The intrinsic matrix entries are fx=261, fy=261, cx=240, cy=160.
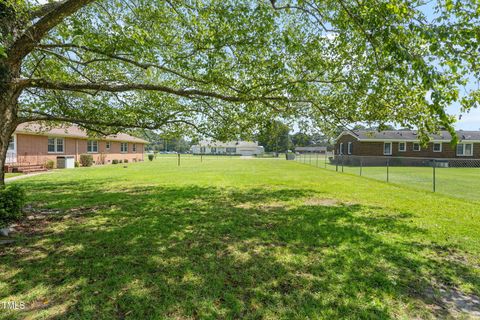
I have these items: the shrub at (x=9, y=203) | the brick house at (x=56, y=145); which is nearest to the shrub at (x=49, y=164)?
the brick house at (x=56, y=145)

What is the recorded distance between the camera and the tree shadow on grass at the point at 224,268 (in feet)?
9.41

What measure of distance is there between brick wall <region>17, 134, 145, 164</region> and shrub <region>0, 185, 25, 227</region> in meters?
16.5

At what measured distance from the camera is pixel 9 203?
5.18 m

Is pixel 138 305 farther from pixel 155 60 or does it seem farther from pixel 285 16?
pixel 285 16

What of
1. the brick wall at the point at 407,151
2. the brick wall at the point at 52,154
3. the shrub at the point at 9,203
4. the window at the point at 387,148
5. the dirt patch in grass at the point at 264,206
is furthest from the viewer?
the window at the point at 387,148

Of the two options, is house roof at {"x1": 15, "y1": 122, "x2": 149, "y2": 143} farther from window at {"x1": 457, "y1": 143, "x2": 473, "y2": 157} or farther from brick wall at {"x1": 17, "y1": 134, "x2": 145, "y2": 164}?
window at {"x1": 457, "y1": 143, "x2": 473, "y2": 157}

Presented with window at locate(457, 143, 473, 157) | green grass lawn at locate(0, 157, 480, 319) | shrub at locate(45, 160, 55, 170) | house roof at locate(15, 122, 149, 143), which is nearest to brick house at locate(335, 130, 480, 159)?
window at locate(457, 143, 473, 157)

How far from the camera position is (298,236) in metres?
5.21

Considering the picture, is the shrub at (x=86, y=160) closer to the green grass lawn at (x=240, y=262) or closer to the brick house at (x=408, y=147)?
the green grass lawn at (x=240, y=262)

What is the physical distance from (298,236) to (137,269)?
303 centimetres

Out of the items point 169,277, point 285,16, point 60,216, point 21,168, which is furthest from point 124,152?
point 169,277

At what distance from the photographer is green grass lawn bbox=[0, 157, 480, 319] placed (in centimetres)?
289

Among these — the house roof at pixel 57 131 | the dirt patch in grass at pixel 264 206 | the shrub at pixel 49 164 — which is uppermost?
the house roof at pixel 57 131

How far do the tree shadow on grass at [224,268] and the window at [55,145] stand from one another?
18.8 metres
